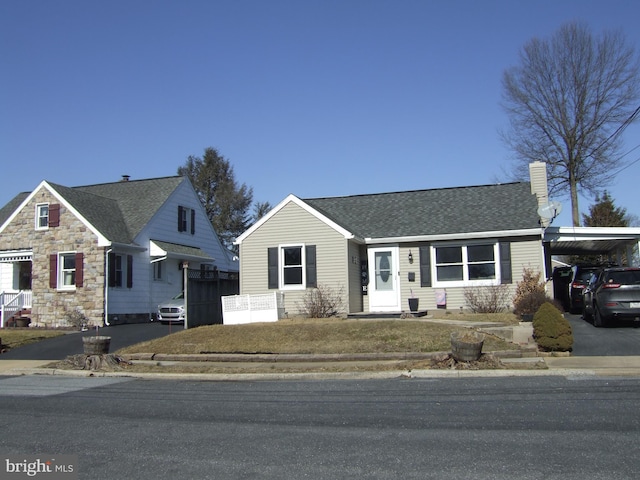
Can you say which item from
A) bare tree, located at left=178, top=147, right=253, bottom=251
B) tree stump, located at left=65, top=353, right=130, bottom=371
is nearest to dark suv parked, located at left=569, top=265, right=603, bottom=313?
tree stump, located at left=65, top=353, right=130, bottom=371

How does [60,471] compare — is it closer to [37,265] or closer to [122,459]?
[122,459]

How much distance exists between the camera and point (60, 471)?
598 centimetres

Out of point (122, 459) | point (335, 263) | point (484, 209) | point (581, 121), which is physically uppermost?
point (581, 121)

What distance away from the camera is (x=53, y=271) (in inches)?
1044

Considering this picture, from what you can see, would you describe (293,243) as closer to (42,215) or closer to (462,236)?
(462,236)

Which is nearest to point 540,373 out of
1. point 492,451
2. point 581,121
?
point 492,451

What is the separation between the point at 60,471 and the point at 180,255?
79.6 feet

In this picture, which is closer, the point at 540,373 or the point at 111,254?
the point at 540,373

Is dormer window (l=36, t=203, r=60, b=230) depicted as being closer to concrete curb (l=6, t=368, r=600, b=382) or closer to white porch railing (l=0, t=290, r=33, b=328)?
white porch railing (l=0, t=290, r=33, b=328)

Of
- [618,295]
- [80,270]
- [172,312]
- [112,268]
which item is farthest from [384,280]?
[80,270]

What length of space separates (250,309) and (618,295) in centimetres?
1088

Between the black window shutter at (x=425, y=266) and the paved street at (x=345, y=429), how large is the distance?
410 inches

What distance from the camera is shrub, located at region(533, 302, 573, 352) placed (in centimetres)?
1298

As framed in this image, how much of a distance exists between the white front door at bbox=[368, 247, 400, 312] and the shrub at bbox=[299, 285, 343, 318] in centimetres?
175
